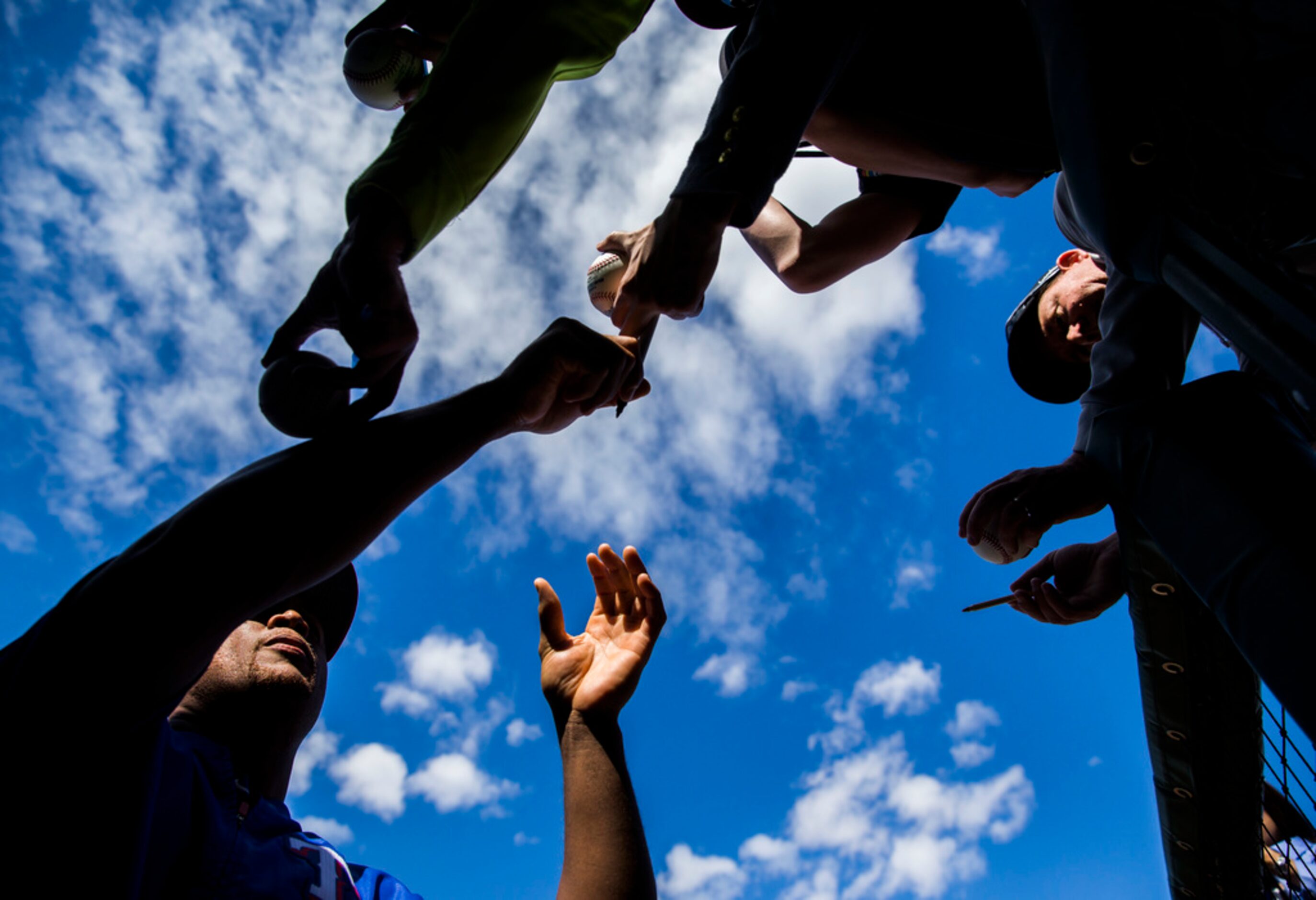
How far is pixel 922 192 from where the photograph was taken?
2.97 metres

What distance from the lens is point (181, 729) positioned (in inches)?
106

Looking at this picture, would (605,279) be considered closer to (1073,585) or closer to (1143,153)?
(1143,153)

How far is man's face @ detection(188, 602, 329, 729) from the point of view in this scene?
9.30 feet

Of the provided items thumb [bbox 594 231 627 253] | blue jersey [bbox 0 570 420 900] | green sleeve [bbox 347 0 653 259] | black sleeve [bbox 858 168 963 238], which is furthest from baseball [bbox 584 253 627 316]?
blue jersey [bbox 0 570 420 900]

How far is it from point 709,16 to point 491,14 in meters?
0.98

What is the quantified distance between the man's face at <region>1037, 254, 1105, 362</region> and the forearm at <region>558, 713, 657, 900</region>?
106 inches

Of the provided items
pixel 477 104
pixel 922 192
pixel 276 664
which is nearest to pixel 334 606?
pixel 276 664

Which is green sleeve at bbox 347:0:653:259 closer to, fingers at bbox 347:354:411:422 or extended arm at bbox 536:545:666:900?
fingers at bbox 347:354:411:422

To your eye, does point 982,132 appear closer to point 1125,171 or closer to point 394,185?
point 1125,171

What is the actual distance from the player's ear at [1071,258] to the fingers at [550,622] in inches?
114

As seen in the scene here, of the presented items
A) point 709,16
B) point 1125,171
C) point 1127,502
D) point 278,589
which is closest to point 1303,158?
point 1125,171

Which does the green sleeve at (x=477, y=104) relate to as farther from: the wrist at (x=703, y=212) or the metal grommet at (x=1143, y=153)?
the metal grommet at (x=1143, y=153)

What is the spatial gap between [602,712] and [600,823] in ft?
1.07

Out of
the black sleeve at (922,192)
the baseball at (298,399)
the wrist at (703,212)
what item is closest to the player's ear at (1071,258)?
the black sleeve at (922,192)
